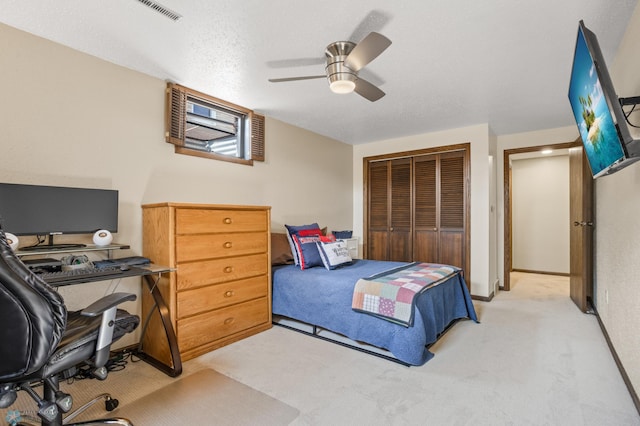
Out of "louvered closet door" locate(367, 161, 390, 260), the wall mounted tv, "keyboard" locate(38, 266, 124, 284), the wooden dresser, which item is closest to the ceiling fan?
the wall mounted tv

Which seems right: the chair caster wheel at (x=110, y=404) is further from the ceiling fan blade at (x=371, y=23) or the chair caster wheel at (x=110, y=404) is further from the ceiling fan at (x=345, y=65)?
the ceiling fan blade at (x=371, y=23)

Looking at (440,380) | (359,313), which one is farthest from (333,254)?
(440,380)

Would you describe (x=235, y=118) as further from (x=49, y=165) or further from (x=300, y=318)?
(x=300, y=318)

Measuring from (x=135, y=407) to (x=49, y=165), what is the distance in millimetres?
1767

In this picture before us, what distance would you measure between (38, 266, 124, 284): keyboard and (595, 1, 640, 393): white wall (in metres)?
3.08

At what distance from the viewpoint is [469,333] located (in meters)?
3.04

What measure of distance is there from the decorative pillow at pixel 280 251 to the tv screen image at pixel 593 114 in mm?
2797

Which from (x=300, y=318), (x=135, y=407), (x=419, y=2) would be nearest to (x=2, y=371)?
(x=135, y=407)

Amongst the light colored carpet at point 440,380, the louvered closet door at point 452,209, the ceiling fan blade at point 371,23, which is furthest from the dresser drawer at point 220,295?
the louvered closet door at point 452,209

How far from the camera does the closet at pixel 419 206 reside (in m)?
4.52

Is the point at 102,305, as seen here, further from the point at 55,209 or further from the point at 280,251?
the point at 280,251

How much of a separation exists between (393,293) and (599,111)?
1677 millimetres

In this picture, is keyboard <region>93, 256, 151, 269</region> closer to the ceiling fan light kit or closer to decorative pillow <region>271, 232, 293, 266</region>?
Result: decorative pillow <region>271, 232, 293, 266</region>

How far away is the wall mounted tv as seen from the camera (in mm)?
1408
